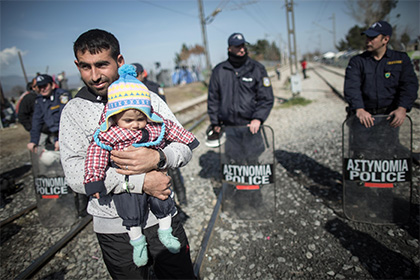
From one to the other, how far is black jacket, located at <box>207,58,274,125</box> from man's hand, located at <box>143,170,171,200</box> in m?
2.51

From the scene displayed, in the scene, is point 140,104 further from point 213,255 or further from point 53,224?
point 53,224

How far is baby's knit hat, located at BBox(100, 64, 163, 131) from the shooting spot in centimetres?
153

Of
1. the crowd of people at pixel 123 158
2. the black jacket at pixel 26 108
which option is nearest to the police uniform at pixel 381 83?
the crowd of people at pixel 123 158

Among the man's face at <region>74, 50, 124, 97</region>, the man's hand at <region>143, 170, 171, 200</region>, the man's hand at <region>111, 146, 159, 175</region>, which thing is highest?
the man's face at <region>74, 50, 124, 97</region>

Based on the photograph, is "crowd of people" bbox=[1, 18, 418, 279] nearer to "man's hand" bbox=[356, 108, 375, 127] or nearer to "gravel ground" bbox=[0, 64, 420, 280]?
"gravel ground" bbox=[0, 64, 420, 280]

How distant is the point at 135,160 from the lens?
1.55 metres

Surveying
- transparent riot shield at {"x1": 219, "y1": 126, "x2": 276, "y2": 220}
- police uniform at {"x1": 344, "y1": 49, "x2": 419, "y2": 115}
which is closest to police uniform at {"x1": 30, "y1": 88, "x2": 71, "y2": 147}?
transparent riot shield at {"x1": 219, "y1": 126, "x2": 276, "y2": 220}

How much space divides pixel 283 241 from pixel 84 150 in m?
→ 2.89

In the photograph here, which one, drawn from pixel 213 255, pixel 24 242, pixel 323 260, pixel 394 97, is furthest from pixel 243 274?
pixel 24 242

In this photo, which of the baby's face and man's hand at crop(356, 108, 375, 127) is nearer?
the baby's face

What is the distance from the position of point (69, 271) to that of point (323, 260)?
10.5 feet

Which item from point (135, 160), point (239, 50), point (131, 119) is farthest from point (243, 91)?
point (135, 160)

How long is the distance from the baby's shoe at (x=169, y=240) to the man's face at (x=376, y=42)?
12.0ft

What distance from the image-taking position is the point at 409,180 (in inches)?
136
